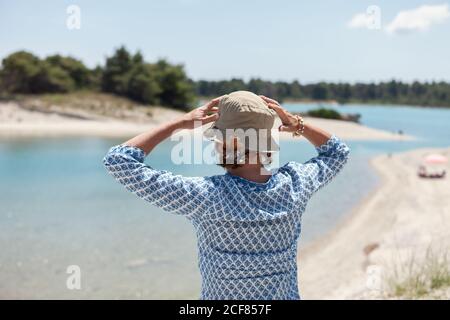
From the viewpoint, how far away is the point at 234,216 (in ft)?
5.05

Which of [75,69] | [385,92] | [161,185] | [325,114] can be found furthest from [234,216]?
[385,92]

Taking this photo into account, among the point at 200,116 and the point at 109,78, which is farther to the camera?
the point at 109,78

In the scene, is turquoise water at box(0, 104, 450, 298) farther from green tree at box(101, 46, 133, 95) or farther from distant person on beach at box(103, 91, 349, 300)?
green tree at box(101, 46, 133, 95)

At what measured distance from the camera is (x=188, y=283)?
7410 millimetres

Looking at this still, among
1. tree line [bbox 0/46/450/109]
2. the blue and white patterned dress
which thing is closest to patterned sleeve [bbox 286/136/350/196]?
the blue and white patterned dress

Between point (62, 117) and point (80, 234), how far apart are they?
29232mm

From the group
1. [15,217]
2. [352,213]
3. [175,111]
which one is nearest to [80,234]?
[15,217]

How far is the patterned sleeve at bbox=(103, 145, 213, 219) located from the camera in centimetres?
153

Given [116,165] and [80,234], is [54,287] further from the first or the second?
[116,165]

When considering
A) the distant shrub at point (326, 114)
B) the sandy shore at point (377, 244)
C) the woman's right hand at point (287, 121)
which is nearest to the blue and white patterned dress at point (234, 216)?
the woman's right hand at point (287, 121)

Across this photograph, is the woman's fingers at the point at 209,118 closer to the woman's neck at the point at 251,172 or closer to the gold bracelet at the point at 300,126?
the woman's neck at the point at 251,172

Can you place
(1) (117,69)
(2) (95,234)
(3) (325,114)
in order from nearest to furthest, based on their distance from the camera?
1. (2) (95,234)
2. (1) (117,69)
3. (3) (325,114)

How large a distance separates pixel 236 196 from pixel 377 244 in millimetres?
8413

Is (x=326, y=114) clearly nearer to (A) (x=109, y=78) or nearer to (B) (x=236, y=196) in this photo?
(A) (x=109, y=78)
